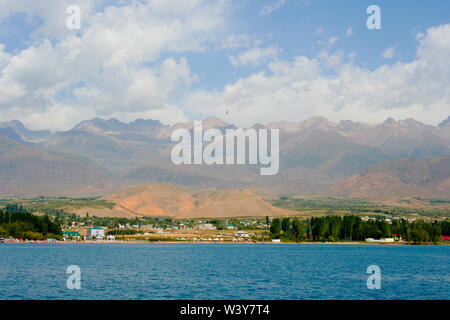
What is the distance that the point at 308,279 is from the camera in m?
97.6

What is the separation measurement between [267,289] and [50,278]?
127 ft

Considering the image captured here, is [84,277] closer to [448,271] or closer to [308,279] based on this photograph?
[308,279]

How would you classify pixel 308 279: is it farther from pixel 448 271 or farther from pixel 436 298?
pixel 448 271

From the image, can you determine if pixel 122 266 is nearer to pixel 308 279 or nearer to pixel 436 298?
pixel 308 279

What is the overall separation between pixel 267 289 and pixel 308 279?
16.9 m
